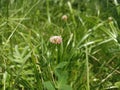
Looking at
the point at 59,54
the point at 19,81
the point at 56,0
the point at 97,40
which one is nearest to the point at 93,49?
the point at 97,40

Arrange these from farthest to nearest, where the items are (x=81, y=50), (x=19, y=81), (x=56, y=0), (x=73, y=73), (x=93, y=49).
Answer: (x=56, y=0)
(x=93, y=49)
(x=81, y=50)
(x=73, y=73)
(x=19, y=81)

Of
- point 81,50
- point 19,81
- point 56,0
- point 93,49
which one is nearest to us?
point 19,81

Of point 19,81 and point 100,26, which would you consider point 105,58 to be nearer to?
point 100,26

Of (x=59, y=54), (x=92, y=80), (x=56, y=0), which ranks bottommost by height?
(x=92, y=80)

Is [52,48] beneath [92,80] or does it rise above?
above

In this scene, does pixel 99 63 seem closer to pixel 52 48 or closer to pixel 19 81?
pixel 52 48

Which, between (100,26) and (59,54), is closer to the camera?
(59,54)

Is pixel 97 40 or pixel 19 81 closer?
pixel 19 81

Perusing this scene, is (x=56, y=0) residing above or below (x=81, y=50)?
above

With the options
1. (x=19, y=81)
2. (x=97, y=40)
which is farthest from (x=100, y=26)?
(x=19, y=81)
